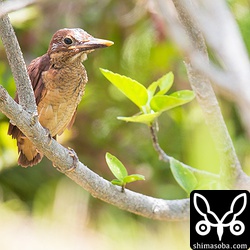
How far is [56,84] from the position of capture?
213 centimetres

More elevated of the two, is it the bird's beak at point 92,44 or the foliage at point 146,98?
the bird's beak at point 92,44

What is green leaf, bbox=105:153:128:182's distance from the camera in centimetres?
158

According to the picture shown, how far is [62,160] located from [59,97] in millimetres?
622

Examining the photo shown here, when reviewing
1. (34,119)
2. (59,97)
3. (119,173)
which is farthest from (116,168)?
(59,97)

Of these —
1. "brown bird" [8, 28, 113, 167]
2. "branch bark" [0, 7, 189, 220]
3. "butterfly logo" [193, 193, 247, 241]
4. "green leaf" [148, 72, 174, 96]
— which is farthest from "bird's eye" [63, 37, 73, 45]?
"butterfly logo" [193, 193, 247, 241]

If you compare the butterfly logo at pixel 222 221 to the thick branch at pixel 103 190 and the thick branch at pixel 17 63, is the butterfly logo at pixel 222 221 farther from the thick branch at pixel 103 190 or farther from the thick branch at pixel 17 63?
the thick branch at pixel 17 63

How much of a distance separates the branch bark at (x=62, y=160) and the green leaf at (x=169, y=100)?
25 cm

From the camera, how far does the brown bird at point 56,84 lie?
81.9 inches

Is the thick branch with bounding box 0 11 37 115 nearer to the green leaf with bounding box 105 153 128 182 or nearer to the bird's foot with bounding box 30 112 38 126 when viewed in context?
the bird's foot with bounding box 30 112 38 126

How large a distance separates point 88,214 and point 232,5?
1085 millimetres

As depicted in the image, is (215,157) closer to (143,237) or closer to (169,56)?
(143,237)

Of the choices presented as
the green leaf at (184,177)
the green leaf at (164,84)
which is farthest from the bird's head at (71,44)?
the green leaf at (184,177)

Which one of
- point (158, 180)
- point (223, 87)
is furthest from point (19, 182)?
point (223, 87)

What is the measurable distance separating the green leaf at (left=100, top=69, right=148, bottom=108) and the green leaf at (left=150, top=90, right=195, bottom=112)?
3 cm
